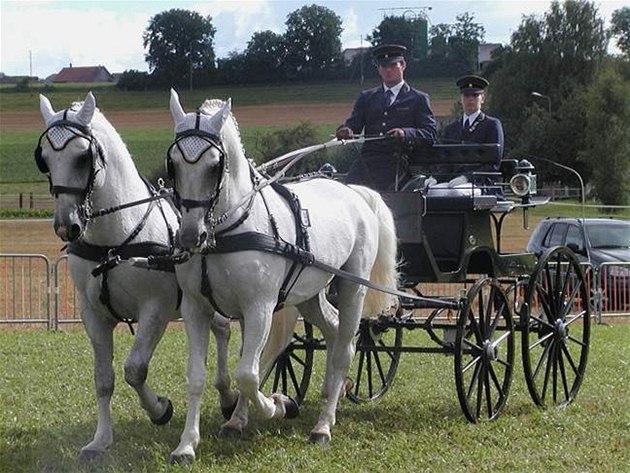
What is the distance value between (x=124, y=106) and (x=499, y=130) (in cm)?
1326

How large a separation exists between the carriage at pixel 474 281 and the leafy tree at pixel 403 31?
1.41 meters

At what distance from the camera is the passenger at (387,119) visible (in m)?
8.32

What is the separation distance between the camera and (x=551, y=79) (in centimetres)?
4756

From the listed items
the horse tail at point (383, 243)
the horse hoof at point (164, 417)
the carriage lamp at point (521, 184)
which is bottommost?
the horse hoof at point (164, 417)

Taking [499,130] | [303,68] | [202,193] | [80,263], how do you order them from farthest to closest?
[303,68]
[499,130]
[80,263]
[202,193]

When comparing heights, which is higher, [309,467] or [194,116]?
[194,116]

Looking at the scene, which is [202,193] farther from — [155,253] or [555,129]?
[555,129]

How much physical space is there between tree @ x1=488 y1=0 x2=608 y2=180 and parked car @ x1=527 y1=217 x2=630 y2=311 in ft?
75.2

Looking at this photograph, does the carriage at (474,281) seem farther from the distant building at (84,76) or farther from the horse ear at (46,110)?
the distant building at (84,76)

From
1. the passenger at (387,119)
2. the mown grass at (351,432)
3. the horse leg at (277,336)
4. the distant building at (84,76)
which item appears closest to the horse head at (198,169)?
the mown grass at (351,432)

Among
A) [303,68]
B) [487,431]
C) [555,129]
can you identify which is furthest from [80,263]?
[555,129]

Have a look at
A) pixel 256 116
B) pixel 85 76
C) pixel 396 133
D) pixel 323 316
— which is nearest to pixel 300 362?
pixel 323 316

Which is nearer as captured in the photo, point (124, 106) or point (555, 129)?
point (124, 106)

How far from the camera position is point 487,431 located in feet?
24.0
